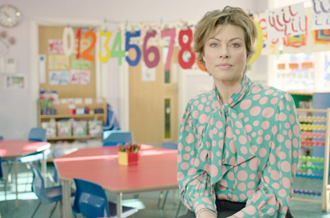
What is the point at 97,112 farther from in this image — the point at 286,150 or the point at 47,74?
the point at 286,150

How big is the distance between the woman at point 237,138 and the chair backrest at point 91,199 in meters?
1.18

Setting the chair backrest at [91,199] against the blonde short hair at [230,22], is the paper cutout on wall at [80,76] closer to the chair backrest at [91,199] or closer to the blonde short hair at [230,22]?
the chair backrest at [91,199]

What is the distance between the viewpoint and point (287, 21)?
12.2ft

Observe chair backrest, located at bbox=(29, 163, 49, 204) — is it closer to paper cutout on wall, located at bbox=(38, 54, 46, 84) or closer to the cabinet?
the cabinet

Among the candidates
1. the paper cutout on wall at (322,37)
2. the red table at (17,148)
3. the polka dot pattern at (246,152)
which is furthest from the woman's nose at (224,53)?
the paper cutout on wall at (322,37)

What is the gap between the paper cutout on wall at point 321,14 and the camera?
11.1 feet

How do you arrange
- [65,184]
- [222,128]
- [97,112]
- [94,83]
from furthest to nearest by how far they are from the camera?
[94,83] → [97,112] → [65,184] → [222,128]

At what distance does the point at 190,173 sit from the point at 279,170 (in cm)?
34

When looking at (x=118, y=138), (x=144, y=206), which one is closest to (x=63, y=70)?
(x=118, y=138)

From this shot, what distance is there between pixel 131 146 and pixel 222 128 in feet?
6.21

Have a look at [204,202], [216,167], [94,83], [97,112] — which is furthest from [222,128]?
[94,83]

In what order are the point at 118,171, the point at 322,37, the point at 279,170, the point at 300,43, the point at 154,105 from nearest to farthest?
the point at 279,170, the point at 118,171, the point at 322,37, the point at 300,43, the point at 154,105

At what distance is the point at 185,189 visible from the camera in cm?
131

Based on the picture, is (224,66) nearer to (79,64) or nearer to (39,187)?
(39,187)
